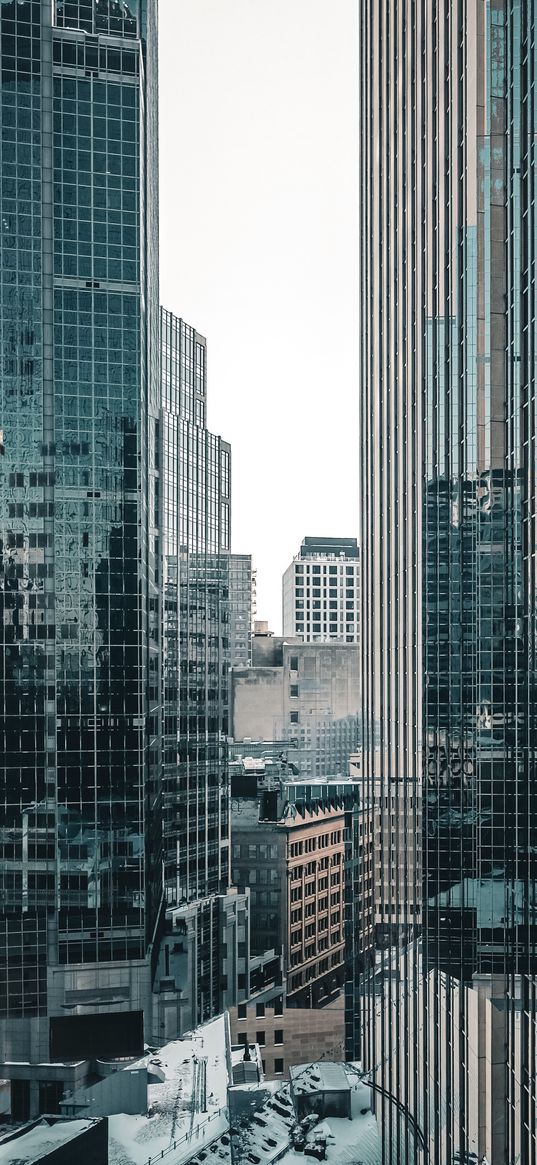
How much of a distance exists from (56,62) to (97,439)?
31.8 meters

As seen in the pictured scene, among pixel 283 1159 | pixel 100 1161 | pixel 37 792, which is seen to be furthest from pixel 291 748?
pixel 100 1161

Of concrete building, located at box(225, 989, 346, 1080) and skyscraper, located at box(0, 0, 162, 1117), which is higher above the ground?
skyscraper, located at box(0, 0, 162, 1117)

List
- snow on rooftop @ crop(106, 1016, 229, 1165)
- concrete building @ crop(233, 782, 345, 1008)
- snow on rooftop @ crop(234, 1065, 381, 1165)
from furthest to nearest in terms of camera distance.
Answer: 1. concrete building @ crop(233, 782, 345, 1008)
2. snow on rooftop @ crop(234, 1065, 381, 1165)
3. snow on rooftop @ crop(106, 1016, 229, 1165)

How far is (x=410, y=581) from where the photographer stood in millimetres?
66812

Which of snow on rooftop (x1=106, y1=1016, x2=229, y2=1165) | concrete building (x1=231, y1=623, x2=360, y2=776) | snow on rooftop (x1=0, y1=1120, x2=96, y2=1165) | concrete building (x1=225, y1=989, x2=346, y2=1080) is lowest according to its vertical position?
concrete building (x1=225, y1=989, x2=346, y2=1080)

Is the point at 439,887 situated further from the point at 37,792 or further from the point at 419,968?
the point at 37,792

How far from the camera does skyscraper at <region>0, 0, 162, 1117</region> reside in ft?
236

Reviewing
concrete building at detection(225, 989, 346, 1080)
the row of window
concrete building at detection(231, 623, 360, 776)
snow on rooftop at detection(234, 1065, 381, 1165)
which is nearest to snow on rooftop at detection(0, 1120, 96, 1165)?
snow on rooftop at detection(234, 1065, 381, 1165)

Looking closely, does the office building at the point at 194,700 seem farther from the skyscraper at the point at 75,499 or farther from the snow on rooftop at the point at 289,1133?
the snow on rooftop at the point at 289,1133

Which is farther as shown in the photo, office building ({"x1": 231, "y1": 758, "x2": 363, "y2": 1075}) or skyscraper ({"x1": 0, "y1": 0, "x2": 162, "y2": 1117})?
office building ({"x1": 231, "y1": 758, "x2": 363, "y2": 1075})

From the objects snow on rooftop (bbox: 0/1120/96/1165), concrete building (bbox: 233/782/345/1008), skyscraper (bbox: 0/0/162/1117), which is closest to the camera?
snow on rooftop (bbox: 0/1120/96/1165)

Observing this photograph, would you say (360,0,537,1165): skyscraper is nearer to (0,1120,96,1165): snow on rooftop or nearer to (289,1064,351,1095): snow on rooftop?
(289,1064,351,1095): snow on rooftop

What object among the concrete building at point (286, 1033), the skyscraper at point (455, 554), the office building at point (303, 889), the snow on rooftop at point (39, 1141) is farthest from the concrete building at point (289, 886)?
the snow on rooftop at point (39, 1141)

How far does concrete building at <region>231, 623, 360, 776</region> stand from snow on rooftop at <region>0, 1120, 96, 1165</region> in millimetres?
128477
